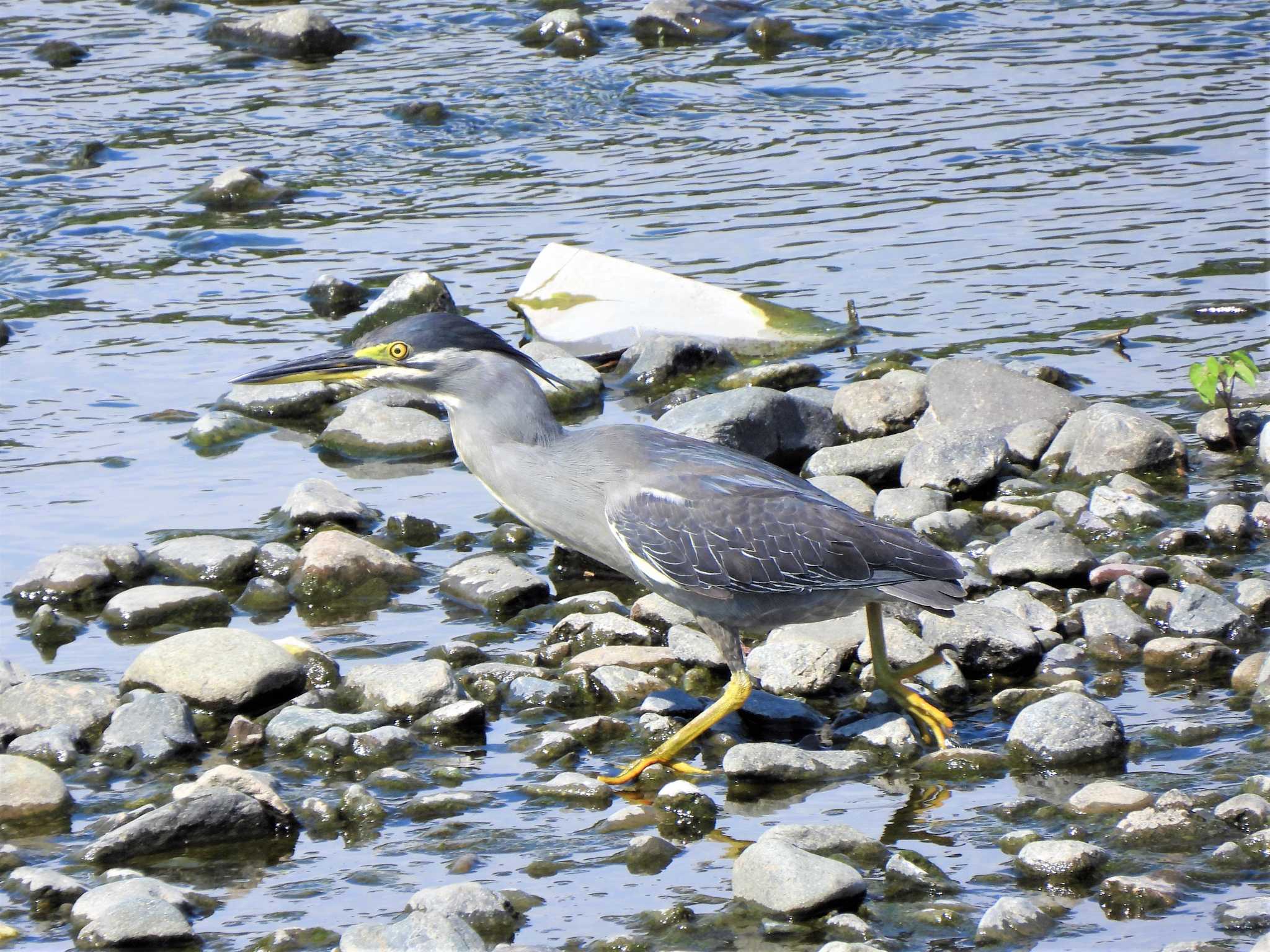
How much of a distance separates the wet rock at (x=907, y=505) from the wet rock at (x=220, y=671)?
2510 mm

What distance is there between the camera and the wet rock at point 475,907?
432cm

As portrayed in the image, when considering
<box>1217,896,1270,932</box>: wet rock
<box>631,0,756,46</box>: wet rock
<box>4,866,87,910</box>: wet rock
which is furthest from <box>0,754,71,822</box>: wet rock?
<box>631,0,756,46</box>: wet rock

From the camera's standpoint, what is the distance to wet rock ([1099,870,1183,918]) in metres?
4.27

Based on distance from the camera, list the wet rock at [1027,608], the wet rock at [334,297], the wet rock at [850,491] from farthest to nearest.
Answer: the wet rock at [334,297]
the wet rock at [850,491]
the wet rock at [1027,608]

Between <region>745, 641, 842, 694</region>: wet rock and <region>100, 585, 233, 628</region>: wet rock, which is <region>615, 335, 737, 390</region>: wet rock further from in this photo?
<region>745, 641, 842, 694</region>: wet rock

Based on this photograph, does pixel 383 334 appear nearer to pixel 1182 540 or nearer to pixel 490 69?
pixel 1182 540

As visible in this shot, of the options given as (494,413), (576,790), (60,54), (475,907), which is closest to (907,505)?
(494,413)

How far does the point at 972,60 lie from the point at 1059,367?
23.3ft

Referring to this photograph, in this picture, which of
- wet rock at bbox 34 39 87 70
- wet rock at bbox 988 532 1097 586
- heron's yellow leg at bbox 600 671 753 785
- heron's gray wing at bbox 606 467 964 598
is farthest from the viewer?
wet rock at bbox 34 39 87 70

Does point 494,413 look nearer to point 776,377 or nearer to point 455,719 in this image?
point 455,719

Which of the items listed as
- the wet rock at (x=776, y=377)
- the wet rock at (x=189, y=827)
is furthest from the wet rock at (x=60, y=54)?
→ the wet rock at (x=189, y=827)

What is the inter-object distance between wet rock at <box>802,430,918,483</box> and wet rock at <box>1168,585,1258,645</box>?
5.97 ft

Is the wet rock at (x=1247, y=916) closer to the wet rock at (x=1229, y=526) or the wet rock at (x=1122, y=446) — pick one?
the wet rock at (x=1229, y=526)

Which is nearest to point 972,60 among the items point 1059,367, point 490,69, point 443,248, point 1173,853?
point 490,69
